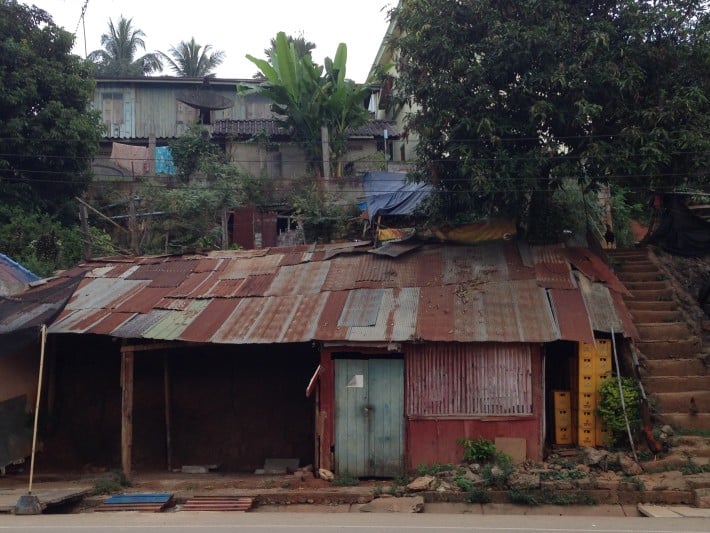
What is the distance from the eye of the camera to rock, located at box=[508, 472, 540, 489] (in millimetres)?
9391

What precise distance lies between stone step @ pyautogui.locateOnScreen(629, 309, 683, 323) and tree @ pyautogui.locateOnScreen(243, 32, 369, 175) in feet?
42.2

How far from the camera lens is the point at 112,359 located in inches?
518

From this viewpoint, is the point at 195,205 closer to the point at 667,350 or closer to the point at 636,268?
the point at 636,268

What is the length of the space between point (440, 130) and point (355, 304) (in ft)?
12.3

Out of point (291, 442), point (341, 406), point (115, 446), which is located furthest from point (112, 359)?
point (341, 406)

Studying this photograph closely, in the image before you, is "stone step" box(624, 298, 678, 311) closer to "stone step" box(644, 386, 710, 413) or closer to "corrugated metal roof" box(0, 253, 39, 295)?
"stone step" box(644, 386, 710, 413)

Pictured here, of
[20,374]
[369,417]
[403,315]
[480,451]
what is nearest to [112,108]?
[20,374]

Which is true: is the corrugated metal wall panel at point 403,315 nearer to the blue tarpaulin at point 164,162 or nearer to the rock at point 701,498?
the rock at point 701,498

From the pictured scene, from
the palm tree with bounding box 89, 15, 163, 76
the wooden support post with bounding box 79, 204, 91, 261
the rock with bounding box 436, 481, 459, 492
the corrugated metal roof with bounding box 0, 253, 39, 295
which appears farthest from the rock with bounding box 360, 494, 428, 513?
the palm tree with bounding box 89, 15, 163, 76

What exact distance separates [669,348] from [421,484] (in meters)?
5.35

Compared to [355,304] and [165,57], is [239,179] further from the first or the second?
[165,57]

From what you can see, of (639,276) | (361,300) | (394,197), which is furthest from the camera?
(394,197)

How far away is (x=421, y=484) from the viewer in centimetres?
970

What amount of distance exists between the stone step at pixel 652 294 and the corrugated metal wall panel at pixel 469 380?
4019 mm
